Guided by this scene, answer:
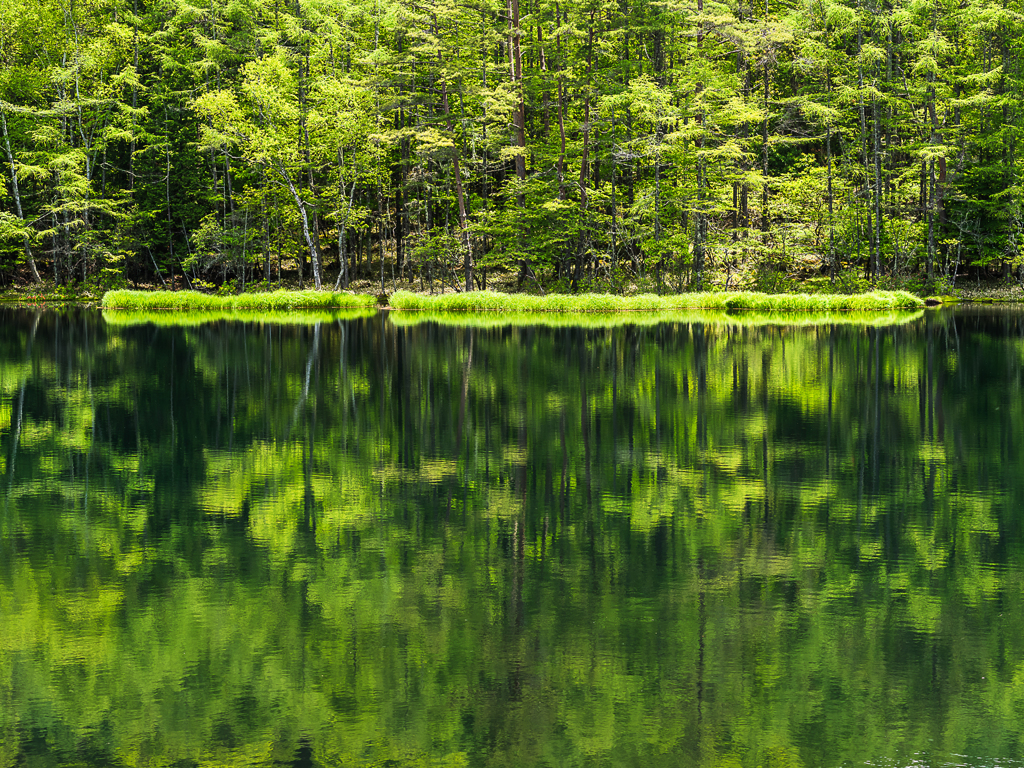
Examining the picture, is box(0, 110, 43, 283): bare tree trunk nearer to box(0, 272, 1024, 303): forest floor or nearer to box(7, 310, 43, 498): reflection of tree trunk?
box(0, 272, 1024, 303): forest floor

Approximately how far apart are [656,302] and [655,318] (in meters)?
5.17

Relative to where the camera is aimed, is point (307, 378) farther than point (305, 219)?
No

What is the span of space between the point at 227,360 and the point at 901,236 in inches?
1573

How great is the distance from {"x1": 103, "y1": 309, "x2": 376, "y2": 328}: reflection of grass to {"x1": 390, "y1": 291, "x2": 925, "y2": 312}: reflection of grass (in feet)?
10.4

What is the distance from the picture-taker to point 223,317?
43969 millimetres

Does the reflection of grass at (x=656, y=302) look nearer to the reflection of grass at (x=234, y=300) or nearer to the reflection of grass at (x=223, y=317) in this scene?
the reflection of grass at (x=223, y=317)

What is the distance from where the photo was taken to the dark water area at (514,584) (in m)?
4.71

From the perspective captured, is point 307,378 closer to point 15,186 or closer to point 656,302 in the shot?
point 656,302

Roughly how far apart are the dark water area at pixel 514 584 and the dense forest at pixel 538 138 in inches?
1433

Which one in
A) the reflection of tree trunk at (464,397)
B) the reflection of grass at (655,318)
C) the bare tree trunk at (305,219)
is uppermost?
the bare tree trunk at (305,219)

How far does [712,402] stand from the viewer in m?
15.9

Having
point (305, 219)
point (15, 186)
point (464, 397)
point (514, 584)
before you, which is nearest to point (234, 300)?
point (305, 219)

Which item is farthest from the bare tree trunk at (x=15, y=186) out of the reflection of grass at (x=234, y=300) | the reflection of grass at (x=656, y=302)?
the reflection of grass at (x=656, y=302)

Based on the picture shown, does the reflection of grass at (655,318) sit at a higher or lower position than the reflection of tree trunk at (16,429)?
higher
